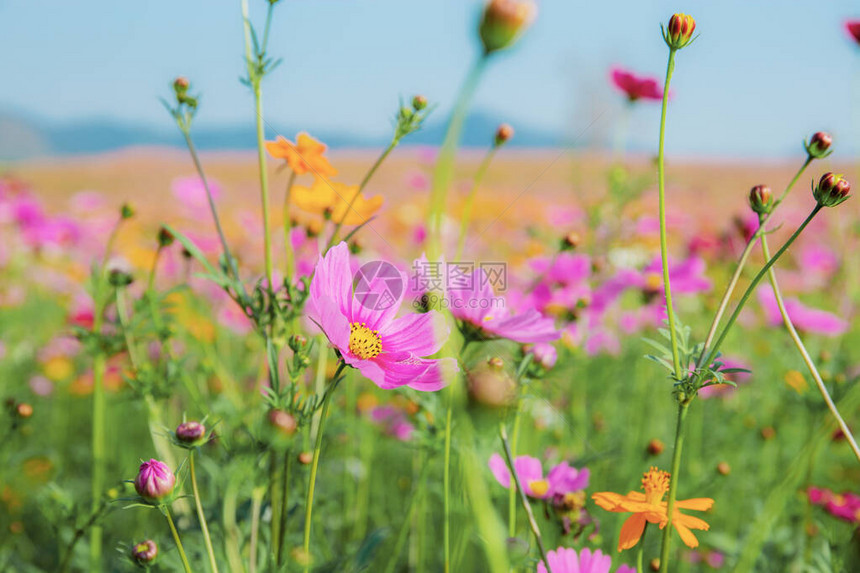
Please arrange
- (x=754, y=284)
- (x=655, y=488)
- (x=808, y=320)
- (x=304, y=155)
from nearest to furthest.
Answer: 1. (x=754, y=284)
2. (x=655, y=488)
3. (x=304, y=155)
4. (x=808, y=320)

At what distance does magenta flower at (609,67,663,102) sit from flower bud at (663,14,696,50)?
0.76 m

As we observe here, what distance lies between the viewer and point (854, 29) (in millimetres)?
679

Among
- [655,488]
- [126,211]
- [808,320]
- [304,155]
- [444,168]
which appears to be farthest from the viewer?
[808,320]

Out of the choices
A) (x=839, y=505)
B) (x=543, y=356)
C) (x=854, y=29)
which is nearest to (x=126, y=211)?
(x=543, y=356)

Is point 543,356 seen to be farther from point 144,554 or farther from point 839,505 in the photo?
point 839,505

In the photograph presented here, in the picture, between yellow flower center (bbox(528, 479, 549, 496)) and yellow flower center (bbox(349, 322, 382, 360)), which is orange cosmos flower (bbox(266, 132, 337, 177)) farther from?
yellow flower center (bbox(528, 479, 549, 496))

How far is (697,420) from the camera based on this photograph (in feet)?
3.93

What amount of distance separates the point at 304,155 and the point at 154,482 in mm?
330

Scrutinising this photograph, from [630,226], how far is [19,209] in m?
1.80

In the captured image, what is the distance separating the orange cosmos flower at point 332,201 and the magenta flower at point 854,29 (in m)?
0.59

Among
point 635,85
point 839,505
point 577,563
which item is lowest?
point 839,505

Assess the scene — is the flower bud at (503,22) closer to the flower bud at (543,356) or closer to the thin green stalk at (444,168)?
the thin green stalk at (444,168)

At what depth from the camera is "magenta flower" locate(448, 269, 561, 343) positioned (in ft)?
1.63

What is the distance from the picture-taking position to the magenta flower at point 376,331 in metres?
0.38
